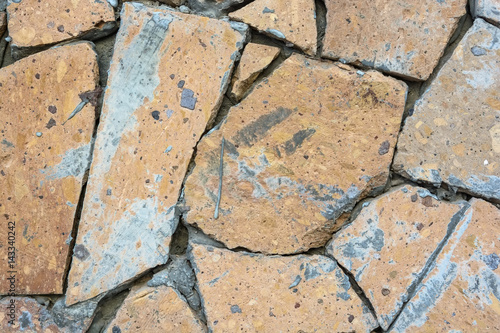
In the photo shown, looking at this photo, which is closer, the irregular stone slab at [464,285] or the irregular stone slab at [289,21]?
the irregular stone slab at [464,285]

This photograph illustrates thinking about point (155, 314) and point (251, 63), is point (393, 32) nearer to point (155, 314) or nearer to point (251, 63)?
point (251, 63)

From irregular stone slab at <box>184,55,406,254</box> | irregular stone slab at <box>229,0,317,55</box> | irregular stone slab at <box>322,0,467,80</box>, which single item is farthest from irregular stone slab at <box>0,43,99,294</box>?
irregular stone slab at <box>322,0,467,80</box>

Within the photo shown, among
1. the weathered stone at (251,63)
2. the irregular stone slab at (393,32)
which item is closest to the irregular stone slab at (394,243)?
the irregular stone slab at (393,32)

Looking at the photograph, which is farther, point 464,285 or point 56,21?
point 56,21

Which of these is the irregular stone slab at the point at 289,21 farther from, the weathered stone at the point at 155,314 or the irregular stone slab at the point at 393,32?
the weathered stone at the point at 155,314

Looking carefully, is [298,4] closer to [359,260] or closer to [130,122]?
[130,122]

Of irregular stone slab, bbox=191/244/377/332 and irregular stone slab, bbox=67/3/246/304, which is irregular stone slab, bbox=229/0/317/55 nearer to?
irregular stone slab, bbox=67/3/246/304

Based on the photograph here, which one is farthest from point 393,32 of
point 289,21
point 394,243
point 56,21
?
point 56,21
